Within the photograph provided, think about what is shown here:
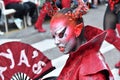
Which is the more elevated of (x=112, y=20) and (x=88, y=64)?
(x=88, y=64)

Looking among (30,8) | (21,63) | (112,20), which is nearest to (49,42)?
(30,8)

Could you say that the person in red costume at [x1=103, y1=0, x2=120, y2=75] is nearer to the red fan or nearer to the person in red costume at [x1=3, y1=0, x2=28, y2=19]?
the red fan

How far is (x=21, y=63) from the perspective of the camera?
1480 mm

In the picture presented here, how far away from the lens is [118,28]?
10.3 ft

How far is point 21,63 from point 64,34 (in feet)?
0.95

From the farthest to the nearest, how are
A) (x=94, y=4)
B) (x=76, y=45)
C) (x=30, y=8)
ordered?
(x=94, y=4) < (x=30, y=8) < (x=76, y=45)

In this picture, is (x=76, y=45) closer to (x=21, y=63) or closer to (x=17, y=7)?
(x=21, y=63)

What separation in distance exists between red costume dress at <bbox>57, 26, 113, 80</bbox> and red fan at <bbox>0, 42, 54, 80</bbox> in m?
0.19

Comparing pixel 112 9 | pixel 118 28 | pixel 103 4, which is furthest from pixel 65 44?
pixel 103 4

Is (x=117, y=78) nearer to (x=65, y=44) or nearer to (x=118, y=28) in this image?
Answer: (x=118, y=28)

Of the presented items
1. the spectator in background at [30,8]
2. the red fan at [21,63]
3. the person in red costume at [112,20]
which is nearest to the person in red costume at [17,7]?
the spectator in background at [30,8]

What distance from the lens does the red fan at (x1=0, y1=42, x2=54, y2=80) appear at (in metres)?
1.43

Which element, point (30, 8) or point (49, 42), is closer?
point (49, 42)

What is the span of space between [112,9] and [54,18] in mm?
2115
